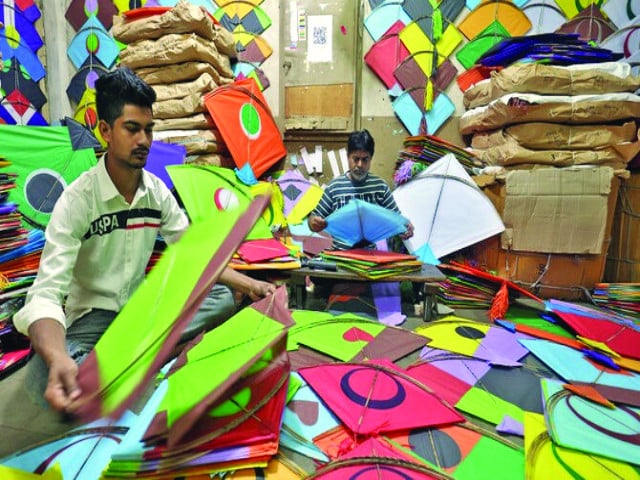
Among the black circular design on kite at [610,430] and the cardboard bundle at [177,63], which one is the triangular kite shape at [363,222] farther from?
the cardboard bundle at [177,63]

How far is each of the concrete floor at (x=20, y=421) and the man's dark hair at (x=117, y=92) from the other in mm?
970

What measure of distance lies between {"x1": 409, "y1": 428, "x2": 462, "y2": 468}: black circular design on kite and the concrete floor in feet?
3.33

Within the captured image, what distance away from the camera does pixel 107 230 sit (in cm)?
133

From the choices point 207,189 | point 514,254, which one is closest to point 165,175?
point 207,189

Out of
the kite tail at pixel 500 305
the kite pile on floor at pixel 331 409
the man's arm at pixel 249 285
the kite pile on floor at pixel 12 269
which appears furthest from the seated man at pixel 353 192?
the kite pile on floor at pixel 12 269

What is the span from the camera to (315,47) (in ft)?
12.1

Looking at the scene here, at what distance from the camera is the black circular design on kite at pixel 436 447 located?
3.56 ft

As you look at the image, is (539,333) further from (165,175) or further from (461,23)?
(461,23)

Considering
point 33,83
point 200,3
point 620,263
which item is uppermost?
point 200,3

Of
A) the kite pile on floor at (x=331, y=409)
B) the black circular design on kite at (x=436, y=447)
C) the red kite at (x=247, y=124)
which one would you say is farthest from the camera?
the red kite at (x=247, y=124)

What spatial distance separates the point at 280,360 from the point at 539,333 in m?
1.63

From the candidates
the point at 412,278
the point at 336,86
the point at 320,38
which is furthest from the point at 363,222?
the point at 320,38

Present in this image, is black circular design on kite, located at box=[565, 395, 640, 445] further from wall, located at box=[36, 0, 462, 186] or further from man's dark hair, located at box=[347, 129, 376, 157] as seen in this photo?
wall, located at box=[36, 0, 462, 186]

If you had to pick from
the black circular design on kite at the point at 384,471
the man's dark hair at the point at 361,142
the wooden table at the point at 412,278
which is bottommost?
the black circular design on kite at the point at 384,471
